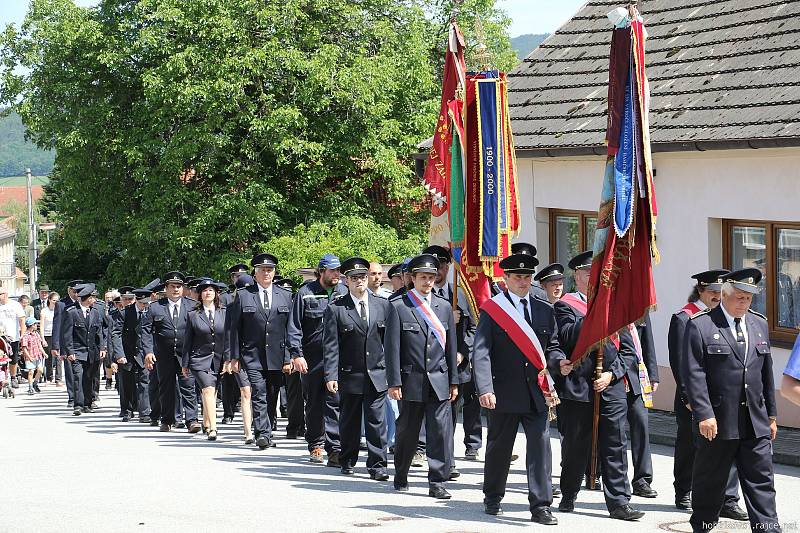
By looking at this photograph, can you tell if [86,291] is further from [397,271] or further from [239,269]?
[397,271]

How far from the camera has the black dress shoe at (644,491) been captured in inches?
432

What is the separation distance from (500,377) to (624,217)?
169 centimetres

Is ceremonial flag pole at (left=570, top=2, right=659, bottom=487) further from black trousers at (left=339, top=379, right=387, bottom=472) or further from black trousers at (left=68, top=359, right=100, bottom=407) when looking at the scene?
black trousers at (left=68, top=359, right=100, bottom=407)

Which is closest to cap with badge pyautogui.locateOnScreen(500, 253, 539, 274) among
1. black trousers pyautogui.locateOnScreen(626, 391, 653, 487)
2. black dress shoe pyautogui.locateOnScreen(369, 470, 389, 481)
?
black trousers pyautogui.locateOnScreen(626, 391, 653, 487)

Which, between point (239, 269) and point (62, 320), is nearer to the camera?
point (239, 269)

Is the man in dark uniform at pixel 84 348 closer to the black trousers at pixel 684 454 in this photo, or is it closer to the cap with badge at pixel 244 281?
the cap with badge at pixel 244 281

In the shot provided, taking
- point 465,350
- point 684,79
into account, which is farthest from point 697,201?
point 465,350

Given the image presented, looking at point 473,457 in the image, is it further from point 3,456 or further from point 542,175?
point 542,175

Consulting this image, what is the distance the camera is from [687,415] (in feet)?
34.2

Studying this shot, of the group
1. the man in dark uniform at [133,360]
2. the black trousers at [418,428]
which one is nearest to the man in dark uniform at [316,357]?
the black trousers at [418,428]

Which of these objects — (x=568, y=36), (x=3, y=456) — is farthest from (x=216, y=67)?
(x=3, y=456)

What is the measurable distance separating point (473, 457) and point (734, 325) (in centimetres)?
520

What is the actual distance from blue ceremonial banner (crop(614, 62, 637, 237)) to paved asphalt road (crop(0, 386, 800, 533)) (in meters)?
2.35

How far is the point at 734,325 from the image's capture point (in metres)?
8.92
